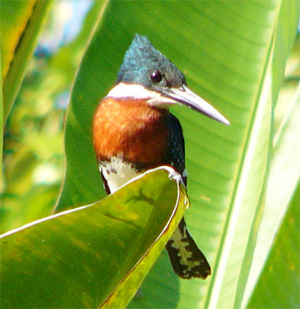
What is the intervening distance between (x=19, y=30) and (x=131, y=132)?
0.67m

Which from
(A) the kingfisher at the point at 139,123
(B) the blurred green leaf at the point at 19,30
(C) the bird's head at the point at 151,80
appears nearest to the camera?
(B) the blurred green leaf at the point at 19,30

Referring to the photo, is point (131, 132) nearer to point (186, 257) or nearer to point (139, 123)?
point (139, 123)

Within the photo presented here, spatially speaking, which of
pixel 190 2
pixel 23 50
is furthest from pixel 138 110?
pixel 23 50

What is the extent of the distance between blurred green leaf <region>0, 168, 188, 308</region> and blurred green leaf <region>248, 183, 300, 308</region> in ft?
1.44

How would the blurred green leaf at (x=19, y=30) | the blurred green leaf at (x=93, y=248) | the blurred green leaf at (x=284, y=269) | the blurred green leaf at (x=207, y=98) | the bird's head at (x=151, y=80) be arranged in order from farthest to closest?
the bird's head at (x=151, y=80)
the blurred green leaf at (x=207, y=98)
the blurred green leaf at (x=19, y=30)
the blurred green leaf at (x=284, y=269)
the blurred green leaf at (x=93, y=248)

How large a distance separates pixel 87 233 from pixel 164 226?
15 centimetres

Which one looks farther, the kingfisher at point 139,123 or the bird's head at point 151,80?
the kingfisher at point 139,123

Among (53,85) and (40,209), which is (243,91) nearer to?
(40,209)

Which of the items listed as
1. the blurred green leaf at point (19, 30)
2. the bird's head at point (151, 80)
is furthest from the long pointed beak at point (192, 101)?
the blurred green leaf at point (19, 30)

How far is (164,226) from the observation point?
1.26 meters

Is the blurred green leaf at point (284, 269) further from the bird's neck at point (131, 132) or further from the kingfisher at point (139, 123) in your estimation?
the bird's neck at point (131, 132)

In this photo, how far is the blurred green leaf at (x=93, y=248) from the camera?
3.92 feet

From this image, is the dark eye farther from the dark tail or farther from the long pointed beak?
the dark tail

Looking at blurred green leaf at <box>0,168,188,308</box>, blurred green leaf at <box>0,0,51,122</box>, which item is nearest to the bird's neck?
blurred green leaf at <box>0,0,51,122</box>
